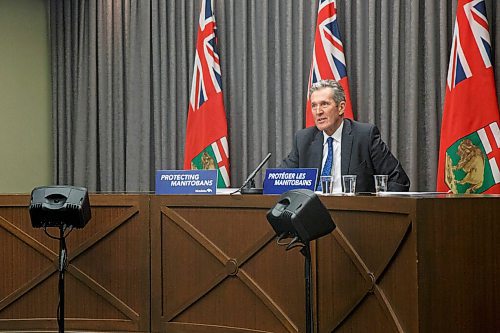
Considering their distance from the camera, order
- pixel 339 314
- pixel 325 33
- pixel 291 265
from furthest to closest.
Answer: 1. pixel 325 33
2. pixel 291 265
3. pixel 339 314

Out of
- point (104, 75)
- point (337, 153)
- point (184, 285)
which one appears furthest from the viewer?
point (104, 75)

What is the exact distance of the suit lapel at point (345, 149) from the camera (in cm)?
412

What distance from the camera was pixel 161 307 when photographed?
12.7ft

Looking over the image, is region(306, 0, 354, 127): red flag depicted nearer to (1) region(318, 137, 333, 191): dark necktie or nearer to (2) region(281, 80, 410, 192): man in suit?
(2) region(281, 80, 410, 192): man in suit

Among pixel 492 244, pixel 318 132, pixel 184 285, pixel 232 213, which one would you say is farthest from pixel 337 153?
pixel 492 244

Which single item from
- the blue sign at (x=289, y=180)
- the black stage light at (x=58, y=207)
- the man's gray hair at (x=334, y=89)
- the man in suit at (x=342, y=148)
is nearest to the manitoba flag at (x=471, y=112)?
the man in suit at (x=342, y=148)

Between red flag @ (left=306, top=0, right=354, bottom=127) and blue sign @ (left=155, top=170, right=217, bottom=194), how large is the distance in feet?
5.28

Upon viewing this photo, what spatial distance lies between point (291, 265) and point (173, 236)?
0.70 metres

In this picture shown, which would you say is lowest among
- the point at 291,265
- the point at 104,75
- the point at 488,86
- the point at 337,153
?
the point at 291,265

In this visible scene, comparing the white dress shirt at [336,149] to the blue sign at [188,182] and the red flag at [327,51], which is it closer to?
the blue sign at [188,182]

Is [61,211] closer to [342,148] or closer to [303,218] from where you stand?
[303,218]

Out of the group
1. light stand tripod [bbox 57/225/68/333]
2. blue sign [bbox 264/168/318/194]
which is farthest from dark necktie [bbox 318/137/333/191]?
light stand tripod [bbox 57/225/68/333]

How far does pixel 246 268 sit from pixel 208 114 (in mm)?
2366

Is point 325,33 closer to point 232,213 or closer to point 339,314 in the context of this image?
point 232,213
